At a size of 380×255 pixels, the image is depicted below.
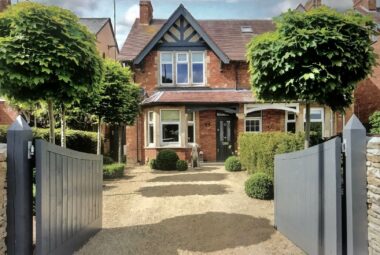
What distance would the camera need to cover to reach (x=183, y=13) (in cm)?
1944

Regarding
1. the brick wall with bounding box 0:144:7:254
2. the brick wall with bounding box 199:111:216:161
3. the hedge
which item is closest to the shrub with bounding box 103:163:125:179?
the hedge

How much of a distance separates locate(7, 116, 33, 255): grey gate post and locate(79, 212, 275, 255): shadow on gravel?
188 centimetres

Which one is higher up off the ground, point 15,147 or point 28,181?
point 15,147

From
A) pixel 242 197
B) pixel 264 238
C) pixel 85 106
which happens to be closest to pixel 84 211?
pixel 264 238

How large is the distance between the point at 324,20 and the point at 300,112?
1281 centimetres

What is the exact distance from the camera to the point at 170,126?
62.5 ft

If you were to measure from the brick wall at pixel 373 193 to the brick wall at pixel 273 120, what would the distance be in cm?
1577

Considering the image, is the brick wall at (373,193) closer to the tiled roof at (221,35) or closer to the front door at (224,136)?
the front door at (224,136)

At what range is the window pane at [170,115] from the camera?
18.9m

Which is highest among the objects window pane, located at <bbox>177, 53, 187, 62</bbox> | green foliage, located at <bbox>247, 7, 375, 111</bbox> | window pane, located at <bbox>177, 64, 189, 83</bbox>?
window pane, located at <bbox>177, 53, 187, 62</bbox>

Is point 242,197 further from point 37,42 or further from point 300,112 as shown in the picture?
point 300,112

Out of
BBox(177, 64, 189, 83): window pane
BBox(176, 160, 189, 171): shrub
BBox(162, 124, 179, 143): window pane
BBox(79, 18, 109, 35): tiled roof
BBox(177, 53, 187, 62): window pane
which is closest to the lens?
BBox(176, 160, 189, 171): shrub

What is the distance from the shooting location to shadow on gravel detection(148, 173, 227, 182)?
13.0 meters

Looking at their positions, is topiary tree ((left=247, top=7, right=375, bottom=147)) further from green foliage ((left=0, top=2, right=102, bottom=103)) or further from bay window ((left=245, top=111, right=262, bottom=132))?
bay window ((left=245, top=111, right=262, bottom=132))
